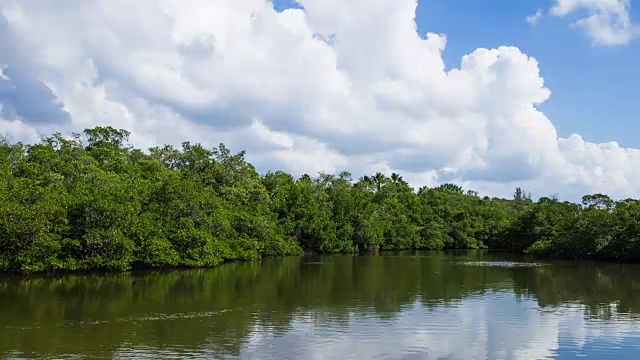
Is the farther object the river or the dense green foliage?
the dense green foliage

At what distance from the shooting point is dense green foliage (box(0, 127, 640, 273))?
3191cm

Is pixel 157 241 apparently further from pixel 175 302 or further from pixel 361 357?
pixel 361 357

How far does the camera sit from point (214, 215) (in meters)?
43.2

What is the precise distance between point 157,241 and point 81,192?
5.53 meters

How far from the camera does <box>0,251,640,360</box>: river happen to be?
14797 mm

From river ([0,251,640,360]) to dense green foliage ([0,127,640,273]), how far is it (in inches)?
103

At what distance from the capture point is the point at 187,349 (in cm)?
1452

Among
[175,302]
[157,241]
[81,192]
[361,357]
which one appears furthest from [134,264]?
[361,357]

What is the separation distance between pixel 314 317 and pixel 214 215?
25.0 m

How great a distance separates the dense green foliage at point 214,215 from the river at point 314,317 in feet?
8.57

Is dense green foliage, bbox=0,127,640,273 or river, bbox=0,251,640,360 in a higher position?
dense green foliage, bbox=0,127,640,273

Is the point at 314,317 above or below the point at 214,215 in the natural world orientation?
below

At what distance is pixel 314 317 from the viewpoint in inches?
774

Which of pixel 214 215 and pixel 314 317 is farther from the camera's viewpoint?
pixel 214 215
